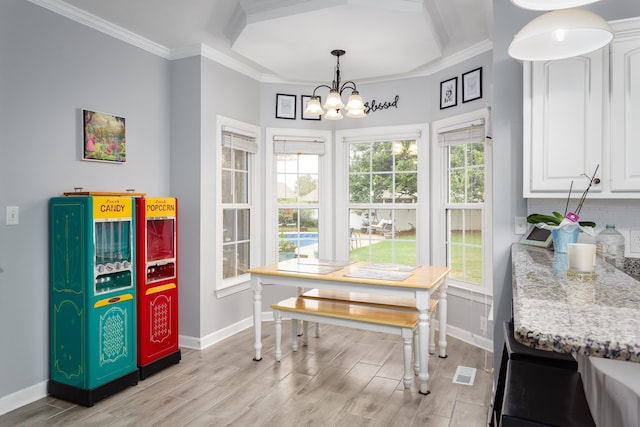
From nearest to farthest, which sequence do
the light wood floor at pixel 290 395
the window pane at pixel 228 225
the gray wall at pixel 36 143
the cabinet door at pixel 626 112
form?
the cabinet door at pixel 626 112 < the light wood floor at pixel 290 395 < the gray wall at pixel 36 143 < the window pane at pixel 228 225

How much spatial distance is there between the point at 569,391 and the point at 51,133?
132 inches

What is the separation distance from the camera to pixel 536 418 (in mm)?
1114

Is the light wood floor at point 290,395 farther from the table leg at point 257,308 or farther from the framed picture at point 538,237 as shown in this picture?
the framed picture at point 538,237

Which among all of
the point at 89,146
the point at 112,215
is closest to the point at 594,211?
the point at 112,215

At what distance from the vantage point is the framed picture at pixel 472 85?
Answer: 12.6 ft

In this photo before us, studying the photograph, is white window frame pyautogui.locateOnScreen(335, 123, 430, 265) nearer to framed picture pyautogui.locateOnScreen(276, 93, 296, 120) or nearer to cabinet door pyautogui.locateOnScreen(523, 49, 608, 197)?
framed picture pyautogui.locateOnScreen(276, 93, 296, 120)

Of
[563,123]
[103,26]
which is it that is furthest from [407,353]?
[103,26]

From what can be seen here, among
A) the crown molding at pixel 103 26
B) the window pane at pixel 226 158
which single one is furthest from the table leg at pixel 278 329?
the crown molding at pixel 103 26

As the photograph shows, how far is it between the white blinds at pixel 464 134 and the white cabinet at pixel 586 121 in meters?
1.46

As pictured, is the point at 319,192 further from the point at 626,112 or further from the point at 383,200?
the point at 626,112

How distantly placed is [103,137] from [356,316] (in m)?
2.42

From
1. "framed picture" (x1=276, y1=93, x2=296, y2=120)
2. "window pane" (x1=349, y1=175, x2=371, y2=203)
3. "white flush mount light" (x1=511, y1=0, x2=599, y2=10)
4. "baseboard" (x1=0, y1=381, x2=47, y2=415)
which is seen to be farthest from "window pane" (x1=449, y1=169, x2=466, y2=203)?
"baseboard" (x1=0, y1=381, x2=47, y2=415)

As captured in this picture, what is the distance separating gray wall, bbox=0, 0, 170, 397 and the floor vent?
2.96m

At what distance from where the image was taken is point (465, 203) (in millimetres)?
4148
